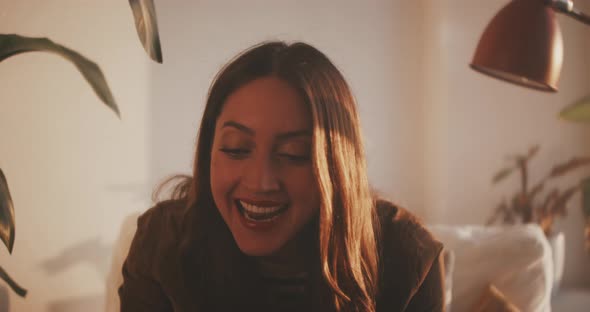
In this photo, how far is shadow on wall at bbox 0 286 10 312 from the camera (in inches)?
42.4

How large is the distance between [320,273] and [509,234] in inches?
23.1

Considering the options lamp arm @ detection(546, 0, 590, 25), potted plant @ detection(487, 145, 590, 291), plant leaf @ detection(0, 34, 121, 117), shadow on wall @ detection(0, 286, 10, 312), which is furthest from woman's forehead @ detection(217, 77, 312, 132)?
potted plant @ detection(487, 145, 590, 291)

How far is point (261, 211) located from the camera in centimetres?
78

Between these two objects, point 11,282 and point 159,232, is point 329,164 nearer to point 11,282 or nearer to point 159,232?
point 159,232

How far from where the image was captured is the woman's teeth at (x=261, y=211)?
0.78 metres

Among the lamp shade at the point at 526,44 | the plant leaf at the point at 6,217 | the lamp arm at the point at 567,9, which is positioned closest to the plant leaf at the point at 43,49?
the plant leaf at the point at 6,217

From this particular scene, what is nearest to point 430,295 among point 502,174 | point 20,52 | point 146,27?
point 146,27

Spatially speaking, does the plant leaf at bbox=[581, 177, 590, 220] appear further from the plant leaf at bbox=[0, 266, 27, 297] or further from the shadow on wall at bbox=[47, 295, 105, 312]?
the shadow on wall at bbox=[47, 295, 105, 312]

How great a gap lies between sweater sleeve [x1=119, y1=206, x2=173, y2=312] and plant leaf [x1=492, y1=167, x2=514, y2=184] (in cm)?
159

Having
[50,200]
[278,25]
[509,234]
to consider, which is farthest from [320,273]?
[278,25]

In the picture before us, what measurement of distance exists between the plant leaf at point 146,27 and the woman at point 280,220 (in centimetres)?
13

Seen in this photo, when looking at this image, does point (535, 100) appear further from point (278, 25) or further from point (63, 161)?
point (63, 161)

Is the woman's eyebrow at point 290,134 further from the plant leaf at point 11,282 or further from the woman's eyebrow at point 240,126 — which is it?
the plant leaf at point 11,282

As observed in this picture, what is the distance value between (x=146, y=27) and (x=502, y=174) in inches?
65.6
